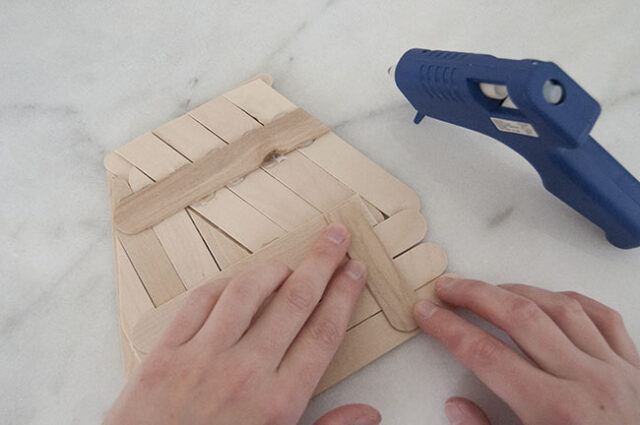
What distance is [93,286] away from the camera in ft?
2.43

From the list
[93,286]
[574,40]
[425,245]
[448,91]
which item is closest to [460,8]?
[574,40]

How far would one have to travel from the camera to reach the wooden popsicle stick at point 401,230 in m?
0.68

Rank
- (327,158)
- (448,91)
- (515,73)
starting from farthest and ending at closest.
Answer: (327,158)
(448,91)
(515,73)

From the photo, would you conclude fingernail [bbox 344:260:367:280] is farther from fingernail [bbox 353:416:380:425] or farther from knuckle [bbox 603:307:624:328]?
knuckle [bbox 603:307:624:328]

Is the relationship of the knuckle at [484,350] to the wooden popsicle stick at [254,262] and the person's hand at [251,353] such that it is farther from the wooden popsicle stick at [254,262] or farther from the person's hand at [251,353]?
the wooden popsicle stick at [254,262]

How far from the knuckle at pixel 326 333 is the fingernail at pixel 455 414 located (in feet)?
0.54

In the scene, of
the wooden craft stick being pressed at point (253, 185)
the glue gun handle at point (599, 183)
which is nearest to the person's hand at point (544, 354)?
the glue gun handle at point (599, 183)

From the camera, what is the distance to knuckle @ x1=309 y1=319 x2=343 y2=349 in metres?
0.57

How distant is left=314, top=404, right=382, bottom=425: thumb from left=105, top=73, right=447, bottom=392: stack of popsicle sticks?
1.8 inches

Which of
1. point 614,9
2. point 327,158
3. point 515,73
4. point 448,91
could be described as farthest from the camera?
point 614,9

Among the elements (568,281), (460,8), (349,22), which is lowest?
(568,281)

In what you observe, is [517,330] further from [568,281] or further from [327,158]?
[327,158]

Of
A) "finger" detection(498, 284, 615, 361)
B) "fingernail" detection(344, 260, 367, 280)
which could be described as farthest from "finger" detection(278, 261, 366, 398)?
"finger" detection(498, 284, 615, 361)

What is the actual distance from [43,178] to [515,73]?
2.60 ft
